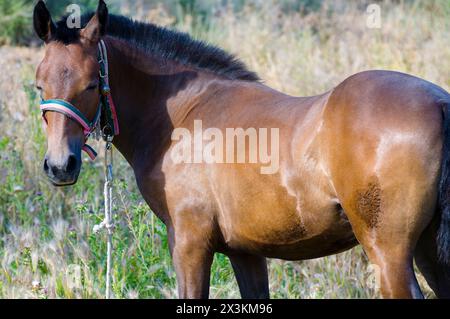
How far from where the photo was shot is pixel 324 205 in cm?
319

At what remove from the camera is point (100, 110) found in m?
3.76

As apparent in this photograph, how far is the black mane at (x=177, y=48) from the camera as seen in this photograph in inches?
162

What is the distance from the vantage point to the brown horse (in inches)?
117

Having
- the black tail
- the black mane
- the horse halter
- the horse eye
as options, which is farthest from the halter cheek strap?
the black tail

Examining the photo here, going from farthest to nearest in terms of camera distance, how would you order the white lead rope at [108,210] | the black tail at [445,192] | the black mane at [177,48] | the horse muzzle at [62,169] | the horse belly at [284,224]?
the black mane at [177,48], the white lead rope at [108,210], the horse muzzle at [62,169], the horse belly at [284,224], the black tail at [445,192]

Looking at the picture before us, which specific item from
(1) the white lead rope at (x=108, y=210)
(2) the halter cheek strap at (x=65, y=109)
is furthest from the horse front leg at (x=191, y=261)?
(2) the halter cheek strap at (x=65, y=109)

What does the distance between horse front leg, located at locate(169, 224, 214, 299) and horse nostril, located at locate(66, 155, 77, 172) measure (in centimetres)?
64

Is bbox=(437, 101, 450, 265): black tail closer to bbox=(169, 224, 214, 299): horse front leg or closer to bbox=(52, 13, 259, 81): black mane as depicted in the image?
bbox=(169, 224, 214, 299): horse front leg

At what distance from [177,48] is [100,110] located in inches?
26.1

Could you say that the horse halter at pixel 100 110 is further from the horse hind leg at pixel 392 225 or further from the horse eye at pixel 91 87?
the horse hind leg at pixel 392 225

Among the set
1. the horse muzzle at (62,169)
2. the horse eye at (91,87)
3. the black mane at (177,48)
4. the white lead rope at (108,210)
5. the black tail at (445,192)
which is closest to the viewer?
the black tail at (445,192)

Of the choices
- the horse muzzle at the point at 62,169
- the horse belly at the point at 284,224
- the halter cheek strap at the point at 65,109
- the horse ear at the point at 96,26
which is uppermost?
the horse ear at the point at 96,26

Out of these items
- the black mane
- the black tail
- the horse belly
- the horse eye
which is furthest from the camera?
the black mane

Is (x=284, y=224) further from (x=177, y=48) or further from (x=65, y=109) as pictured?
(x=177, y=48)
